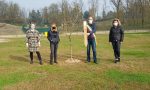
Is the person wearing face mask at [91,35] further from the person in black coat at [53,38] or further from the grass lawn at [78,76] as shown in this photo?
the person in black coat at [53,38]

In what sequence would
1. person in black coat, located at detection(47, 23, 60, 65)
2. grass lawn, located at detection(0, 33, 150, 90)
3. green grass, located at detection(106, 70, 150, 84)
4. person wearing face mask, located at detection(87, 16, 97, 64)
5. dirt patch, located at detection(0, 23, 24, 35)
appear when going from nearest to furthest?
grass lawn, located at detection(0, 33, 150, 90), green grass, located at detection(106, 70, 150, 84), person wearing face mask, located at detection(87, 16, 97, 64), person in black coat, located at detection(47, 23, 60, 65), dirt patch, located at detection(0, 23, 24, 35)

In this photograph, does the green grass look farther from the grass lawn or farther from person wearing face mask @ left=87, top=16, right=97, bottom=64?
person wearing face mask @ left=87, top=16, right=97, bottom=64

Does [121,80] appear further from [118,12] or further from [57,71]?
[118,12]

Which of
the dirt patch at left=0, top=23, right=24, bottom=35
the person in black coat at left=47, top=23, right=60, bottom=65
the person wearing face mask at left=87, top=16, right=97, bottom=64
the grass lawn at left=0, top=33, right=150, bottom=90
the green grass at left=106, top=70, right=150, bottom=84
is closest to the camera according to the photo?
the grass lawn at left=0, top=33, right=150, bottom=90

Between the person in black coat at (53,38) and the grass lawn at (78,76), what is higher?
the person in black coat at (53,38)

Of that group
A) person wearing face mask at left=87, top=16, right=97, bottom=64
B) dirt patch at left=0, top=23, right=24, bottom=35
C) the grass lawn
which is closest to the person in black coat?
the grass lawn

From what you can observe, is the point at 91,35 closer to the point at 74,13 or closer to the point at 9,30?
the point at 74,13

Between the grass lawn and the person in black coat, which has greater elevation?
the person in black coat

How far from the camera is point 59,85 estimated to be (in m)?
9.23

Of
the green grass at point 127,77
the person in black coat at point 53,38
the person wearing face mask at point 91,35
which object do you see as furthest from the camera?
the person in black coat at point 53,38

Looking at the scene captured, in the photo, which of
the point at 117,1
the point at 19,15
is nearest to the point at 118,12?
the point at 117,1

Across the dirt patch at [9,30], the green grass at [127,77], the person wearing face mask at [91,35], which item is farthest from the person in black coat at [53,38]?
the dirt patch at [9,30]

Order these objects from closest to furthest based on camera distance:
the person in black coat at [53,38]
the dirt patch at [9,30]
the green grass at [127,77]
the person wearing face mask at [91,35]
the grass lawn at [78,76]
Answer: the grass lawn at [78,76] → the green grass at [127,77] → the person wearing face mask at [91,35] → the person in black coat at [53,38] → the dirt patch at [9,30]

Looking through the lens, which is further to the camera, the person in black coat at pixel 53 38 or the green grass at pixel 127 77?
the person in black coat at pixel 53 38
